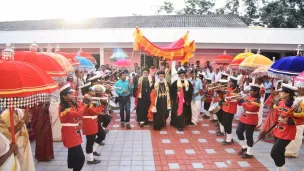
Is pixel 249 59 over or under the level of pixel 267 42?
under

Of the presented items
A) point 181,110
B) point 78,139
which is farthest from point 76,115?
point 181,110

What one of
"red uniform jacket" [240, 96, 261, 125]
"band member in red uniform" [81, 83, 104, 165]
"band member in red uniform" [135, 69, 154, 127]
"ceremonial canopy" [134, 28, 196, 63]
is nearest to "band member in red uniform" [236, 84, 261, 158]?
"red uniform jacket" [240, 96, 261, 125]

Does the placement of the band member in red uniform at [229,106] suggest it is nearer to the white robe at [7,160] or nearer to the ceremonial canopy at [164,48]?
the ceremonial canopy at [164,48]

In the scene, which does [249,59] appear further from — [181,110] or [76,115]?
[76,115]

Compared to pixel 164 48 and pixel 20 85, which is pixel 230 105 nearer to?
pixel 164 48

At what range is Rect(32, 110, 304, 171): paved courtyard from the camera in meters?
4.90

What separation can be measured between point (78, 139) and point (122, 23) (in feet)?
62.7

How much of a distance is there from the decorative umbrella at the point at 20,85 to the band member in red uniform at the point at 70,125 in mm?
1075

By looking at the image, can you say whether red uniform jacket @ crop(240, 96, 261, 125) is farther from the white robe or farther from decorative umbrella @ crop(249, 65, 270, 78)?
the white robe

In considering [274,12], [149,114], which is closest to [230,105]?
[149,114]

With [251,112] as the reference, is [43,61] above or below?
above

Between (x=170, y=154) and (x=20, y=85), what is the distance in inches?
149

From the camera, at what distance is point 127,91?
734cm

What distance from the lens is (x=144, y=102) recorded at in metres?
7.84
